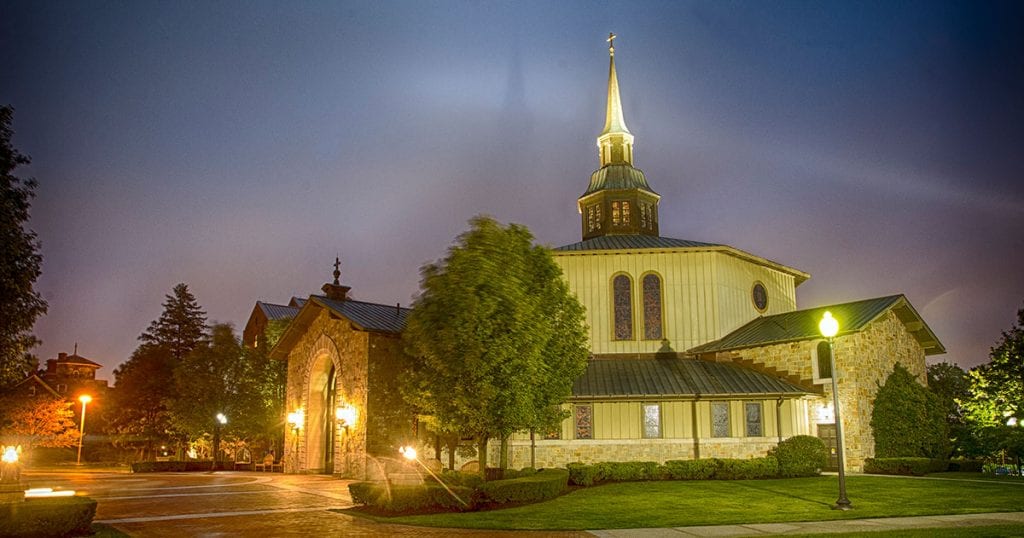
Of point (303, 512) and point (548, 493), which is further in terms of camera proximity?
point (548, 493)

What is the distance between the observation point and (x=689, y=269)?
39844 millimetres

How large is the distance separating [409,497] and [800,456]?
1794cm

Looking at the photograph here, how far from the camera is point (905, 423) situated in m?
33.1

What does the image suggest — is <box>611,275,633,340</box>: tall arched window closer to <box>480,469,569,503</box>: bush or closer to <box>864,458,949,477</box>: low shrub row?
<box>864,458,949,477</box>: low shrub row

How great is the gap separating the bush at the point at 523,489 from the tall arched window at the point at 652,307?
1674 centimetres

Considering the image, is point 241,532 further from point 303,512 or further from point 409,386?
point 409,386

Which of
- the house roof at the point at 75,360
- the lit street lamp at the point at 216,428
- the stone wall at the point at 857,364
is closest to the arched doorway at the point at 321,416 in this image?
the lit street lamp at the point at 216,428

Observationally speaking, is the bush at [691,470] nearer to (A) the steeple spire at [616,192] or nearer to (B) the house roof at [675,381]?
(B) the house roof at [675,381]

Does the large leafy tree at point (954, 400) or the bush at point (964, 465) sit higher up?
the large leafy tree at point (954, 400)

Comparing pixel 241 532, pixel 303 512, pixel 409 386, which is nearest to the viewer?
pixel 241 532

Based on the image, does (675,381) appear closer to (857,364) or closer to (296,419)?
(857,364)

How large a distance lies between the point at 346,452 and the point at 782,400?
19436mm

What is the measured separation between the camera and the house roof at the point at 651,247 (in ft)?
131

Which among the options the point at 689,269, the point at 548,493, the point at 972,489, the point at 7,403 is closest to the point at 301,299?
the point at 7,403
